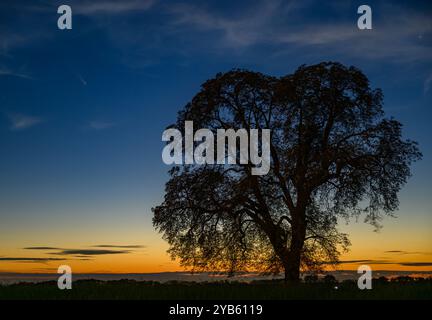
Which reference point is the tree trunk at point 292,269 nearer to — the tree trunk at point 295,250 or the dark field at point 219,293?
the tree trunk at point 295,250

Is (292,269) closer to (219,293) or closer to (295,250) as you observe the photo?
(295,250)

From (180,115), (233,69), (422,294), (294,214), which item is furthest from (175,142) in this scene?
(422,294)

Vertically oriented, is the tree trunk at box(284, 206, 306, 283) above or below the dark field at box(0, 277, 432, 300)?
above

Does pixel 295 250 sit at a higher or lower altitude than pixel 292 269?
higher

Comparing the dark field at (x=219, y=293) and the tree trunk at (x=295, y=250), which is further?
the tree trunk at (x=295, y=250)

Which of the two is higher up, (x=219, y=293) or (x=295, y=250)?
(x=295, y=250)

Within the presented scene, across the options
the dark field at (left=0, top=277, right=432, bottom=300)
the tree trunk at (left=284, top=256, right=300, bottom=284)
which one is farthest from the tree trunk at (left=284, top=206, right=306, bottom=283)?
the dark field at (left=0, top=277, right=432, bottom=300)

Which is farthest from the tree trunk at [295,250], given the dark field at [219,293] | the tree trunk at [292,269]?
the dark field at [219,293]

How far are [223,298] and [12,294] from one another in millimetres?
8952

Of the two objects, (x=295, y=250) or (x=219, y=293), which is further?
(x=295, y=250)

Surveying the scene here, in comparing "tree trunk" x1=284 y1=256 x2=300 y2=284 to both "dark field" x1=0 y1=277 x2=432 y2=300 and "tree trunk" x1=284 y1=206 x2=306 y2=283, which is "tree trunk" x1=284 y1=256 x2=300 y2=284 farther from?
"dark field" x1=0 y1=277 x2=432 y2=300

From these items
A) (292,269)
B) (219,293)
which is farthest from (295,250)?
(219,293)

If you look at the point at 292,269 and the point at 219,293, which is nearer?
the point at 219,293

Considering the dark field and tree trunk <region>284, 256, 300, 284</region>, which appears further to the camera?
tree trunk <region>284, 256, 300, 284</region>
